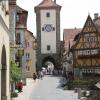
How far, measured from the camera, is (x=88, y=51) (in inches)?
2279

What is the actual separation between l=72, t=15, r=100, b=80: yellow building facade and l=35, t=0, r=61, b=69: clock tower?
36.0 meters

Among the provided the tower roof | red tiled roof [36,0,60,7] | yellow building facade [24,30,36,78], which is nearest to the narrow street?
yellow building facade [24,30,36,78]

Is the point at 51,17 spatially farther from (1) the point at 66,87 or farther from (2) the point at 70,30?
(1) the point at 66,87

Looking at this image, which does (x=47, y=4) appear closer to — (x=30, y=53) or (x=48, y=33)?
(x=48, y=33)

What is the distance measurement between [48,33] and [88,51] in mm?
37695

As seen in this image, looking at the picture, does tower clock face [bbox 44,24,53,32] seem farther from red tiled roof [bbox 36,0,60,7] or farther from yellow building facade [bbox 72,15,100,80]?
yellow building facade [bbox 72,15,100,80]

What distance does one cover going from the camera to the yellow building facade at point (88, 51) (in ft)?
186

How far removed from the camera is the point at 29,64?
2891 inches

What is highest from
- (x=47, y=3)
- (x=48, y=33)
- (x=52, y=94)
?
(x=47, y=3)

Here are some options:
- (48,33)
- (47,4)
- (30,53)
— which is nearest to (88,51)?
(30,53)

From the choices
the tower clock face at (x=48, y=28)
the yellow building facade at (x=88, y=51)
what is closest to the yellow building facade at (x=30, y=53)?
the yellow building facade at (x=88, y=51)

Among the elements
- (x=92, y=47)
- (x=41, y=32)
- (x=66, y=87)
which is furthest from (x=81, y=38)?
(x=41, y=32)

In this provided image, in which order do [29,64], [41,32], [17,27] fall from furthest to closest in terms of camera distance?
[41,32] < [29,64] < [17,27]

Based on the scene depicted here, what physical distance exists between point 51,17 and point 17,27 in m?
44.8
